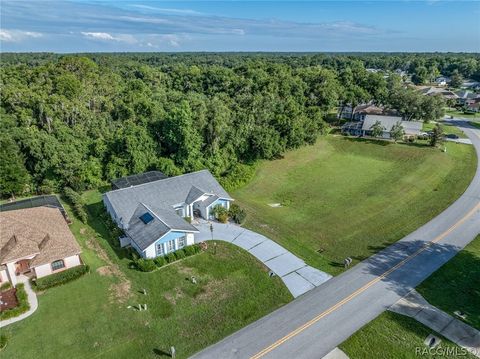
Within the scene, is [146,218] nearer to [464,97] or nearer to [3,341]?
[3,341]

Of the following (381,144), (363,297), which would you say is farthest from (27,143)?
(381,144)

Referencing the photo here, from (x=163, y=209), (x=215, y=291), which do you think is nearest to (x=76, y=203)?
(x=163, y=209)

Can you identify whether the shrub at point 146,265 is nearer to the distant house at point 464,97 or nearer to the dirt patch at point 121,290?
the dirt patch at point 121,290

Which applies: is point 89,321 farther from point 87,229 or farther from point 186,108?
point 186,108

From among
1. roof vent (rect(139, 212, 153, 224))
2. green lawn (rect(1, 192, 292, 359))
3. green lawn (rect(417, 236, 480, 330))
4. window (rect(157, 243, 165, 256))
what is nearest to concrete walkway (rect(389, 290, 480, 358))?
green lawn (rect(417, 236, 480, 330))

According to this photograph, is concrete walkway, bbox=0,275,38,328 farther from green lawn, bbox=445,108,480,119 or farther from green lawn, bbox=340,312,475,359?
green lawn, bbox=445,108,480,119
